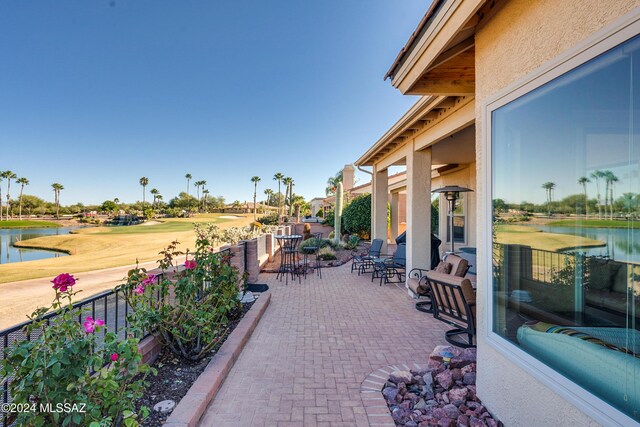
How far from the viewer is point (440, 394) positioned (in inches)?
117

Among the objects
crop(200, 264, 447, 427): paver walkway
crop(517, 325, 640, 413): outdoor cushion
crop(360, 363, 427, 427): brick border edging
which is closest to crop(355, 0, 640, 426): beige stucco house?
crop(517, 325, 640, 413): outdoor cushion

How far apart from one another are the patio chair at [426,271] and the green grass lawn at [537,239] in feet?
7.73

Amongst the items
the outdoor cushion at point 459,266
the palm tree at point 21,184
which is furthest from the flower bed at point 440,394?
the palm tree at point 21,184

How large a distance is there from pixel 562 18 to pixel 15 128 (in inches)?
1908

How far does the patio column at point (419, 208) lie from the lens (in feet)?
22.3

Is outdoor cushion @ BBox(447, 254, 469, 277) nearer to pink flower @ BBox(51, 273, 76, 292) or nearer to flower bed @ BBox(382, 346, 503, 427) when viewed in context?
flower bed @ BBox(382, 346, 503, 427)

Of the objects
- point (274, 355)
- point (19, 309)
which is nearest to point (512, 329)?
point (274, 355)

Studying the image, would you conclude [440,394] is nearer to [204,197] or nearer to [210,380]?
[210,380]

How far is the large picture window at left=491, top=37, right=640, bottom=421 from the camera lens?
1.64m

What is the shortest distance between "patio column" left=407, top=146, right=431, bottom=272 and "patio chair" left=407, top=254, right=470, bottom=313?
400 mm

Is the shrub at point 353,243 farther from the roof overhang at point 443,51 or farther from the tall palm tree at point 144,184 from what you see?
the tall palm tree at point 144,184

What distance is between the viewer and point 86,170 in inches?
1982

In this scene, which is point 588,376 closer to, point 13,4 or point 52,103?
point 13,4

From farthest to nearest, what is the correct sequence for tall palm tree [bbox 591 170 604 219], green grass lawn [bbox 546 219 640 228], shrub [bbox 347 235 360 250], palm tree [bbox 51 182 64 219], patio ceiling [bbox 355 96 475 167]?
1. palm tree [bbox 51 182 64 219]
2. shrub [bbox 347 235 360 250]
3. patio ceiling [bbox 355 96 475 167]
4. tall palm tree [bbox 591 170 604 219]
5. green grass lawn [bbox 546 219 640 228]
